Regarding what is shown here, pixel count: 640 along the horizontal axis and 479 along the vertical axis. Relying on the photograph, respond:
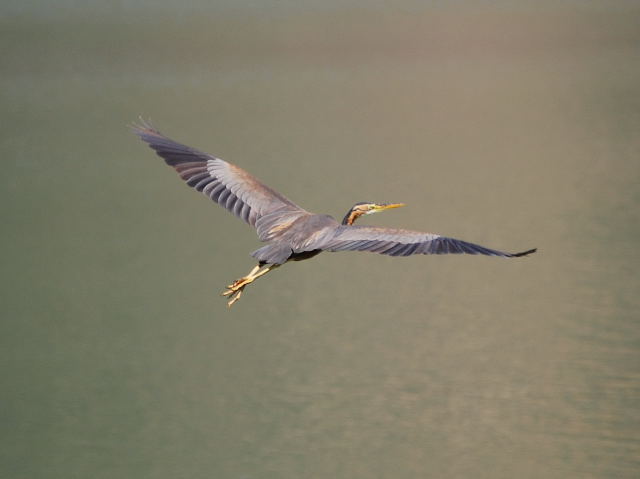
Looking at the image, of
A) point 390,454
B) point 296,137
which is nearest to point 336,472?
point 390,454

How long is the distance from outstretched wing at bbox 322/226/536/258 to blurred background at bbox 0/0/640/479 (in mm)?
6814

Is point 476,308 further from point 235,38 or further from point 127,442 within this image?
point 235,38

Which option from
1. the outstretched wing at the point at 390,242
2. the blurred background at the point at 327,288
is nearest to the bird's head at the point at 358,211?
the outstretched wing at the point at 390,242

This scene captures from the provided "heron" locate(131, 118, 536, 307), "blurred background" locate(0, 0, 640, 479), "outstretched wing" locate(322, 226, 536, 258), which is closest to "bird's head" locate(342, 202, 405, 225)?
"heron" locate(131, 118, 536, 307)

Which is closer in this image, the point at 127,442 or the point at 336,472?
the point at 336,472

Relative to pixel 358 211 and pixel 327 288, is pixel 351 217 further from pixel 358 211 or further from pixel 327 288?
pixel 327 288

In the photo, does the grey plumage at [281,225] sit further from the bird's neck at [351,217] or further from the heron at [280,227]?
the bird's neck at [351,217]

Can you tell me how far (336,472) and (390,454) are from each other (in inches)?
30.7

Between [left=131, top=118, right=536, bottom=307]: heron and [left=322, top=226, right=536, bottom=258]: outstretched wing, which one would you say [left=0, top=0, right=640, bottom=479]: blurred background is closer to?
[left=131, top=118, right=536, bottom=307]: heron

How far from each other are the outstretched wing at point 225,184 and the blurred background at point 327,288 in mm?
5865

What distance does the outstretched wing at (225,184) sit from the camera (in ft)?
36.6

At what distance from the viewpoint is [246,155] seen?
114 ft

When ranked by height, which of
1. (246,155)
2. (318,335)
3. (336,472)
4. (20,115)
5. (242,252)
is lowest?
(336,472)

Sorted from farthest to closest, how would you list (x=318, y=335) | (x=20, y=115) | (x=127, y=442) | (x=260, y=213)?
(x=20, y=115) → (x=318, y=335) → (x=127, y=442) → (x=260, y=213)
